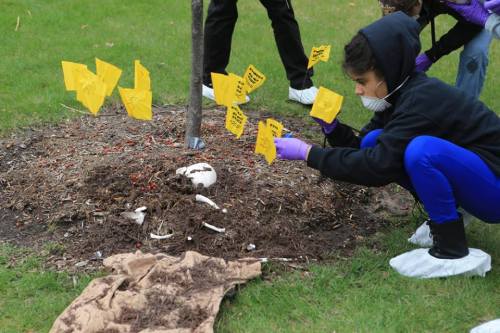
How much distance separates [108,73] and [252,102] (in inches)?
72.7

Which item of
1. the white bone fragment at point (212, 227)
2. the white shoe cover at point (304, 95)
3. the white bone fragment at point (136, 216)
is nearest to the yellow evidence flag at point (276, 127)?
the white bone fragment at point (212, 227)

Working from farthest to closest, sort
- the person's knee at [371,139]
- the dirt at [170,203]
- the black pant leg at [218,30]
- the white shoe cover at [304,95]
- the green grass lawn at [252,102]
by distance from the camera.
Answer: the white shoe cover at [304,95]
the black pant leg at [218,30]
the person's knee at [371,139]
the dirt at [170,203]
the green grass lawn at [252,102]

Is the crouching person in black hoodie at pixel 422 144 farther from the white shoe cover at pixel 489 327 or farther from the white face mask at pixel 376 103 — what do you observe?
the white shoe cover at pixel 489 327

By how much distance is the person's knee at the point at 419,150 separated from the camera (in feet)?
8.73

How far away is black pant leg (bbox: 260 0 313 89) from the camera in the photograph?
15.8 ft

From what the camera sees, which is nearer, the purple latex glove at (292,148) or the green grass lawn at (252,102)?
the green grass lawn at (252,102)

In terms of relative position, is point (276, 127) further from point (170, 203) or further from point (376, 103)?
point (170, 203)

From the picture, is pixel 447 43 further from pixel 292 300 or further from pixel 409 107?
pixel 292 300

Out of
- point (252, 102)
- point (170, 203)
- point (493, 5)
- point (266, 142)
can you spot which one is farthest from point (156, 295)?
point (252, 102)

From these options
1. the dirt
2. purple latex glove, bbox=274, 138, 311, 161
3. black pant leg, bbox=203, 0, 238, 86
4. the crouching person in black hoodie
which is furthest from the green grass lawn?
purple latex glove, bbox=274, 138, 311, 161

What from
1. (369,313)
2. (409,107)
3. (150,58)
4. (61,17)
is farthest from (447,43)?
(61,17)

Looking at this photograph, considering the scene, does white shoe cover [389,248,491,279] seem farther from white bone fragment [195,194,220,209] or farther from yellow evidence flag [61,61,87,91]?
yellow evidence flag [61,61,87,91]

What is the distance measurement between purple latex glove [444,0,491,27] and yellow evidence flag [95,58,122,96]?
6.96 feet

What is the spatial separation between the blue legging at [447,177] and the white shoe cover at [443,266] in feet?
0.69
